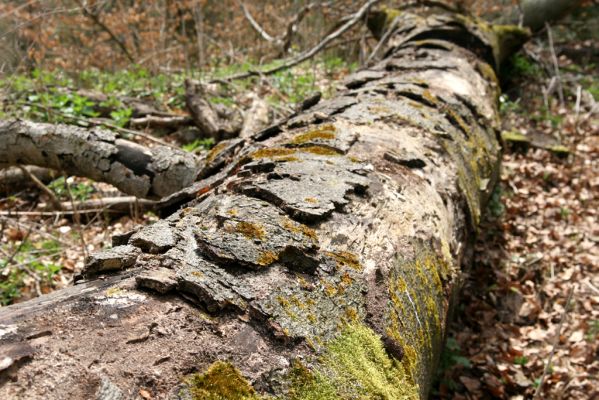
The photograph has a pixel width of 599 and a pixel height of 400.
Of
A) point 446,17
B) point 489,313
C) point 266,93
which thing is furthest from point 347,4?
point 489,313

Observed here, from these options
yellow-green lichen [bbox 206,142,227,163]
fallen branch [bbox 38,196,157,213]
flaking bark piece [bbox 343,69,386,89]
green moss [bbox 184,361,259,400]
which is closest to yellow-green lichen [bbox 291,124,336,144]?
yellow-green lichen [bbox 206,142,227,163]

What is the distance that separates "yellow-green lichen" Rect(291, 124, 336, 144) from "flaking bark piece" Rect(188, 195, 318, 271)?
0.78 metres

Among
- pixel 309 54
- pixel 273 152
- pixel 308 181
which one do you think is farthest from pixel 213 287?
pixel 309 54

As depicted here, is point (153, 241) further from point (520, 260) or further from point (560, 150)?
point (560, 150)

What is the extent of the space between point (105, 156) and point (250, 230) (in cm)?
227

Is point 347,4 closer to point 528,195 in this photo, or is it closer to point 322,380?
point 528,195

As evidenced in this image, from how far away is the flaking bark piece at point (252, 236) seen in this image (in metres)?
1.40

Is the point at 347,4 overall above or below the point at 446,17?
above

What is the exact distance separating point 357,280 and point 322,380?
0.41m

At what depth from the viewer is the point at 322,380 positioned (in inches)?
49.1

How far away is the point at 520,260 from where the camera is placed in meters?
4.25

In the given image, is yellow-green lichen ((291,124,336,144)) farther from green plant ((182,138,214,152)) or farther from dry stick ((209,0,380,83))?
dry stick ((209,0,380,83))

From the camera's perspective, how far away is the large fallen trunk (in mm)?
1068

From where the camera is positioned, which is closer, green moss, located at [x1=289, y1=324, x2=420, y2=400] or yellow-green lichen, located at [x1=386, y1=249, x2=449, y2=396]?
green moss, located at [x1=289, y1=324, x2=420, y2=400]
